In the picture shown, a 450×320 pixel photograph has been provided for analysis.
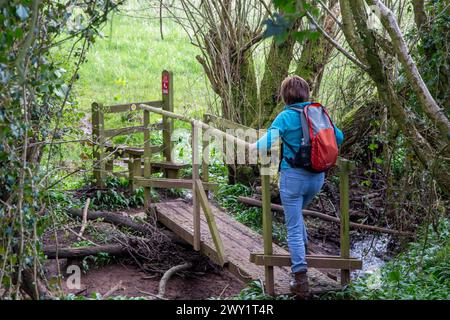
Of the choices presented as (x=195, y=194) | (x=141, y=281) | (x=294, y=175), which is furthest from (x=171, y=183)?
(x=294, y=175)

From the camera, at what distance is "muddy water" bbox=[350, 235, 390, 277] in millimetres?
8758

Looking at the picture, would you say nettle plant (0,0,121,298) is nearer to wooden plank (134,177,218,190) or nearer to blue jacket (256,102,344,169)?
blue jacket (256,102,344,169)

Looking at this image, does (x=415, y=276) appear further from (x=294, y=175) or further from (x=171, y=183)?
(x=171, y=183)

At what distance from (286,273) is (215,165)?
6.11 m

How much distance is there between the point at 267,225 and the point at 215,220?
7.94ft

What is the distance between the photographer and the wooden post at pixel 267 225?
598 centimetres

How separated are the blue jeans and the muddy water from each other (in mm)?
2663

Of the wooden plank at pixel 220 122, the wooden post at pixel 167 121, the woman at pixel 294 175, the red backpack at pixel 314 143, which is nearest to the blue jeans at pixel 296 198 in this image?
the woman at pixel 294 175

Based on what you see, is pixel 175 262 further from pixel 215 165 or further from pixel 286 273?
pixel 215 165

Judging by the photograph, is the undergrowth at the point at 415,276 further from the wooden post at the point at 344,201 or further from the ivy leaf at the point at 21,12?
the ivy leaf at the point at 21,12

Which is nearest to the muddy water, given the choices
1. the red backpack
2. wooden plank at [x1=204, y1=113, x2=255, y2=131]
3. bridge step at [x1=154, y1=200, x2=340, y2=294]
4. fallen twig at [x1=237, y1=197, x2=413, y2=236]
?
fallen twig at [x1=237, y1=197, x2=413, y2=236]

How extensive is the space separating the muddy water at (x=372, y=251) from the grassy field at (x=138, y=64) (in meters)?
6.06
